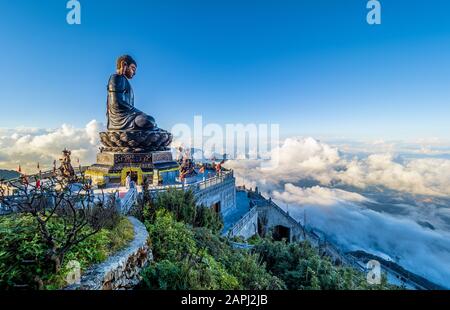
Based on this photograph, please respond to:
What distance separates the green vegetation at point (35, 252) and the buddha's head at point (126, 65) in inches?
612

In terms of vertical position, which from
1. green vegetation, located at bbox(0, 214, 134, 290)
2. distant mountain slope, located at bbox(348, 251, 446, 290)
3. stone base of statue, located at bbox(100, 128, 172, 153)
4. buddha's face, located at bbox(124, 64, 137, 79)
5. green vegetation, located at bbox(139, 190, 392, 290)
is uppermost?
buddha's face, located at bbox(124, 64, 137, 79)

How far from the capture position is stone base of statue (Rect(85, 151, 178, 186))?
15977 mm

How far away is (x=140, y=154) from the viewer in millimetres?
16891

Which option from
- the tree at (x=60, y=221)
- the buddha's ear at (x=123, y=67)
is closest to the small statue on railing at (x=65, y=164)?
the buddha's ear at (x=123, y=67)

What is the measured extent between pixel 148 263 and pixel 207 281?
4.48 feet

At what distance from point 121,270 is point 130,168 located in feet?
41.4

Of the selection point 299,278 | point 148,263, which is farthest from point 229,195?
point 148,263

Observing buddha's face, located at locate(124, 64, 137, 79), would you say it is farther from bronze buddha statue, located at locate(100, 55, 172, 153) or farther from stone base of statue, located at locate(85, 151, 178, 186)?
stone base of statue, located at locate(85, 151, 178, 186)

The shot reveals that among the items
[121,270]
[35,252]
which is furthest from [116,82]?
[121,270]

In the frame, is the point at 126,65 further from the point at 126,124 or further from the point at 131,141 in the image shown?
the point at 131,141

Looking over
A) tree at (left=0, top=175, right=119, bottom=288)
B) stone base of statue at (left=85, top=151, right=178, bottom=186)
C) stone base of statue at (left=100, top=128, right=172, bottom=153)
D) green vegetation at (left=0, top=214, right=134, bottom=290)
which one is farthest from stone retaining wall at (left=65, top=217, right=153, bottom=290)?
stone base of statue at (left=100, top=128, right=172, bottom=153)

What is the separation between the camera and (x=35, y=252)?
12.8ft

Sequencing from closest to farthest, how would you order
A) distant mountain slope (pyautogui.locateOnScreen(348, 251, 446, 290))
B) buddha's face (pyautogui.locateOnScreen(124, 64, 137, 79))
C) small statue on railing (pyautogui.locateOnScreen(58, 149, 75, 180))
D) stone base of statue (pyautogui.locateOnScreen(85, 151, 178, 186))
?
small statue on railing (pyautogui.locateOnScreen(58, 149, 75, 180)) → stone base of statue (pyautogui.locateOnScreen(85, 151, 178, 186)) → buddha's face (pyautogui.locateOnScreen(124, 64, 137, 79)) → distant mountain slope (pyautogui.locateOnScreen(348, 251, 446, 290))
